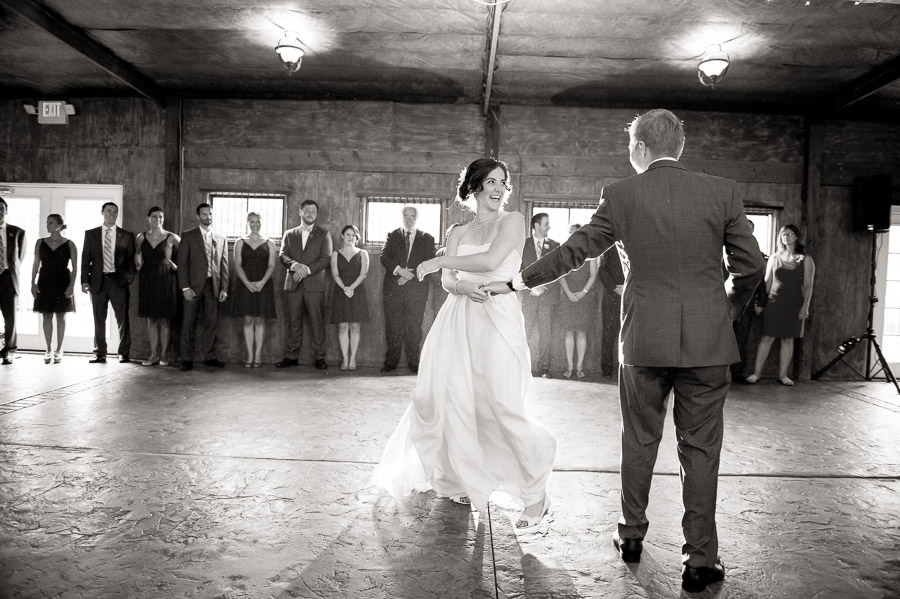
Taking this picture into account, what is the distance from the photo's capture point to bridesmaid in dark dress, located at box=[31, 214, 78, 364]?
281 inches

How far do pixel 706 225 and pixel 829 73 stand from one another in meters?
6.31

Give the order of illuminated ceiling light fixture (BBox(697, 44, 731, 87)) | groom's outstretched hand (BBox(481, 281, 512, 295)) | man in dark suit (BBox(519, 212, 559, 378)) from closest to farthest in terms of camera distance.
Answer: groom's outstretched hand (BBox(481, 281, 512, 295))
illuminated ceiling light fixture (BBox(697, 44, 731, 87))
man in dark suit (BBox(519, 212, 559, 378))

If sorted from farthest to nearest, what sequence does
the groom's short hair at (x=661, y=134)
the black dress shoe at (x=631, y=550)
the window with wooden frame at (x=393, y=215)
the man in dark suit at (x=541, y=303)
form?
the window with wooden frame at (x=393, y=215)
the man in dark suit at (x=541, y=303)
the black dress shoe at (x=631, y=550)
the groom's short hair at (x=661, y=134)

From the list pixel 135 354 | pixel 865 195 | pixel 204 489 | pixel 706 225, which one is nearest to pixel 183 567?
pixel 204 489

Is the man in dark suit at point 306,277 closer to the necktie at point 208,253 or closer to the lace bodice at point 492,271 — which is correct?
the necktie at point 208,253

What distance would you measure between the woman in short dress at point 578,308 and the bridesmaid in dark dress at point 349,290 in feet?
7.82

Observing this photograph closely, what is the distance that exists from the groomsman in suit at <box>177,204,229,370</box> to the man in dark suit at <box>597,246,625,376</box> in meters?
4.55

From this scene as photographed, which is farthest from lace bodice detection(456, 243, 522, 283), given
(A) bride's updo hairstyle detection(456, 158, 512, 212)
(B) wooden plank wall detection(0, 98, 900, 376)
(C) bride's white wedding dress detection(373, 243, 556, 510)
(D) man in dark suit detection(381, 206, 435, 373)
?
(B) wooden plank wall detection(0, 98, 900, 376)

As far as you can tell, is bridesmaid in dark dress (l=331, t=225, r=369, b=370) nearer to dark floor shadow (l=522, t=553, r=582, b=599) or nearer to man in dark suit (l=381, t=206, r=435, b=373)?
man in dark suit (l=381, t=206, r=435, b=373)

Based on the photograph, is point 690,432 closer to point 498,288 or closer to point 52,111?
point 498,288

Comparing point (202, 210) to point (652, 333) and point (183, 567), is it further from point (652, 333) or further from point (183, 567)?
point (652, 333)

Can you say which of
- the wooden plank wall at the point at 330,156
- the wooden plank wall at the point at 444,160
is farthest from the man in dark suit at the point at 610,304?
the wooden plank wall at the point at 330,156

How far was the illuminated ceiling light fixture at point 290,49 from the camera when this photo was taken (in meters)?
6.05

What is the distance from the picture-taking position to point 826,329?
793 cm
